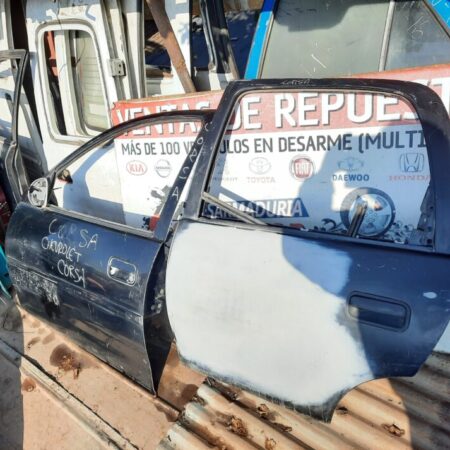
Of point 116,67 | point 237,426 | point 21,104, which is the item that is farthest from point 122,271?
point 21,104

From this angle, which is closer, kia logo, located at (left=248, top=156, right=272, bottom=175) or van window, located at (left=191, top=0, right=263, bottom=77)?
kia logo, located at (left=248, top=156, right=272, bottom=175)

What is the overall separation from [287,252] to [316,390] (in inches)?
20.4

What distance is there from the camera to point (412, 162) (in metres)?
1.72

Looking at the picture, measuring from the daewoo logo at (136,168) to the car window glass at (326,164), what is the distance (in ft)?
2.40

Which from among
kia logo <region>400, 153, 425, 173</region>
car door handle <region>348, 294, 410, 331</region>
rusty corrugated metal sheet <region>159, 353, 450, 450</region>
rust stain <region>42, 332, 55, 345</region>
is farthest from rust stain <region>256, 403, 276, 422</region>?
rust stain <region>42, 332, 55, 345</region>

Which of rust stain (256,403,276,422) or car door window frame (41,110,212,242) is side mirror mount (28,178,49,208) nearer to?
car door window frame (41,110,212,242)

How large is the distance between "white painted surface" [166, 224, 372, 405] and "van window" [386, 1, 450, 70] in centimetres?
178

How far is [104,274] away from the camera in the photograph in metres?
2.11

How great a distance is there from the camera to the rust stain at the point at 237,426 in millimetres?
1848

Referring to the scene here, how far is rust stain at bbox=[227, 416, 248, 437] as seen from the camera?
185cm

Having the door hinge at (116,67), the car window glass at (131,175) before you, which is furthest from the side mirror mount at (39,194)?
the door hinge at (116,67)

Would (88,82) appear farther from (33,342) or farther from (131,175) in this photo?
(33,342)

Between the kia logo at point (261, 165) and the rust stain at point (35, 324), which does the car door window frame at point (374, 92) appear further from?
the rust stain at point (35, 324)

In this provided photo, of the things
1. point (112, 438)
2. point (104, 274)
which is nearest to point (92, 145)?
point (104, 274)
